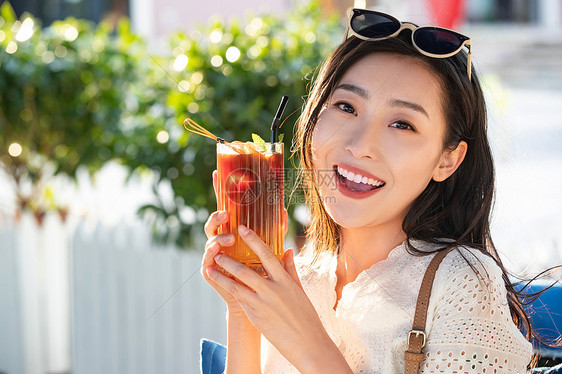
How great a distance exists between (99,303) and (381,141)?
8.34 feet

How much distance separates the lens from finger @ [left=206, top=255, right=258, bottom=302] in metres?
1.43

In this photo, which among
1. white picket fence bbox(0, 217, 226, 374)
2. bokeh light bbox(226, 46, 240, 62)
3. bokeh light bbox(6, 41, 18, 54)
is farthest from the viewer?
bokeh light bbox(6, 41, 18, 54)

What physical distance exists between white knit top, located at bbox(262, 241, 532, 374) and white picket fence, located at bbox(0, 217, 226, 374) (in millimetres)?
1652

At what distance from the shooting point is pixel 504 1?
49.6 ft

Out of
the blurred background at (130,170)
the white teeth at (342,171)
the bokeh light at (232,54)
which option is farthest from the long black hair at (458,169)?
the bokeh light at (232,54)

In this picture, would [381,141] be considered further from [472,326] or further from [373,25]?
[472,326]

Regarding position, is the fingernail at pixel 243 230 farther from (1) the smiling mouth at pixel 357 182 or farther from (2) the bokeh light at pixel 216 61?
(2) the bokeh light at pixel 216 61

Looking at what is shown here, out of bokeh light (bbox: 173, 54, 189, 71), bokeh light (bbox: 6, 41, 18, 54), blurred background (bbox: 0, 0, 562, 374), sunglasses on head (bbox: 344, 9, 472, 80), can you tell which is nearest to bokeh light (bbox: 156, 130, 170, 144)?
blurred background (bbox: 0, 0, 562, 374)

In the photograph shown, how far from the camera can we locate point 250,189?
4.99ft

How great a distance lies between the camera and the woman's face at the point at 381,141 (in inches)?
59.7

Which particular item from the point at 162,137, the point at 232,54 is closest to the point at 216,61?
the point at 232,54

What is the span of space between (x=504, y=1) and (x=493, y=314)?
15.0m

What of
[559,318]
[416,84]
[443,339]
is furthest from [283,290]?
[559,318]

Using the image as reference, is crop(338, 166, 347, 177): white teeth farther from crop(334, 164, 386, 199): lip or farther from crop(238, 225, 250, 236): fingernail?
crop(238, 225, 250, 236): fingernail
